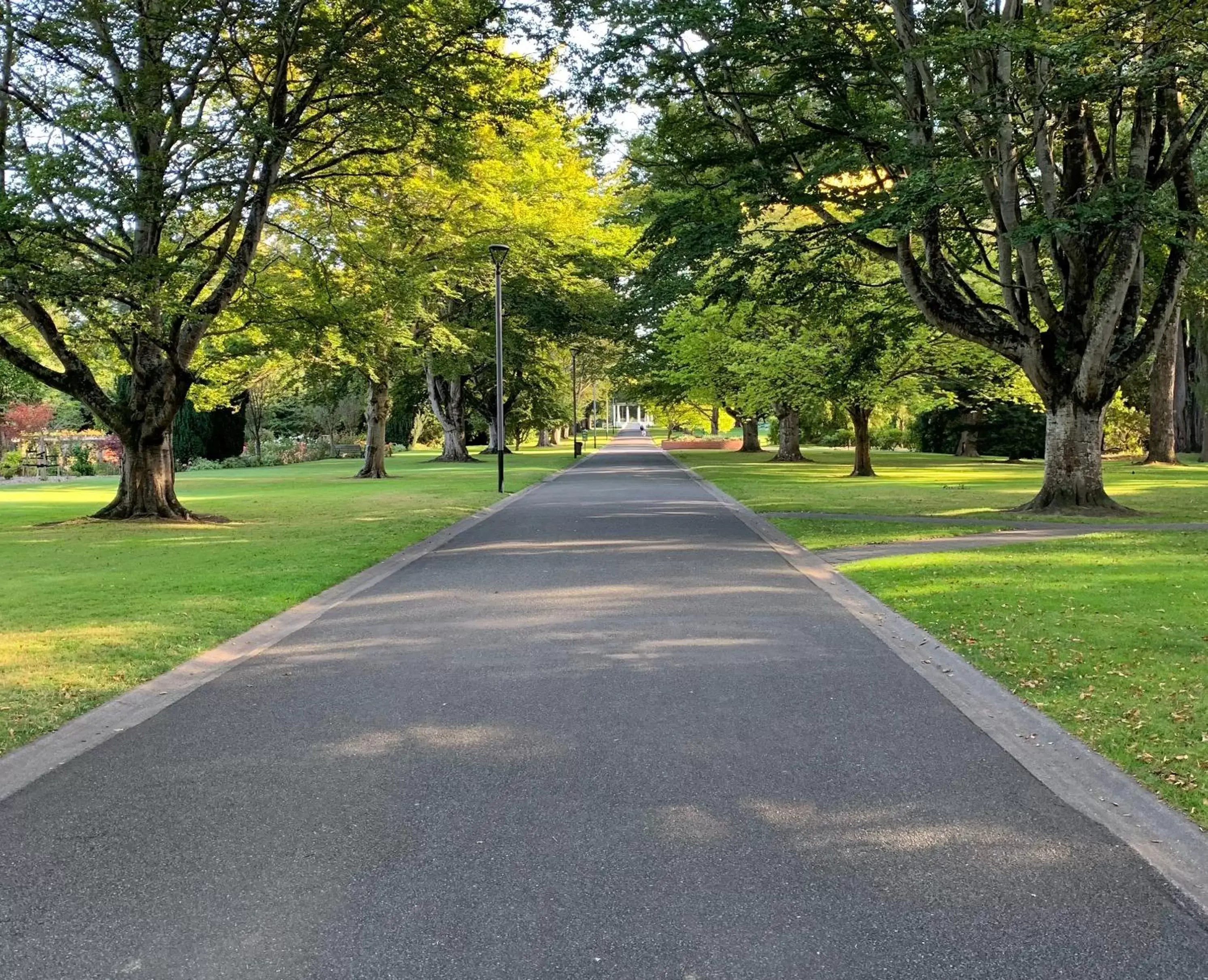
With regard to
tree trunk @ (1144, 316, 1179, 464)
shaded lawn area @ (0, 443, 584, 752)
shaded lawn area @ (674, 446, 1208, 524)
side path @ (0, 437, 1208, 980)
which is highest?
tree trunk @ (1144, 316, 1179, 464)

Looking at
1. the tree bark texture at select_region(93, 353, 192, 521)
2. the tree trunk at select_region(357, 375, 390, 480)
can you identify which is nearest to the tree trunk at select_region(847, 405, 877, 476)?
the tree trunk at select_region(357, 375, 390, 480)

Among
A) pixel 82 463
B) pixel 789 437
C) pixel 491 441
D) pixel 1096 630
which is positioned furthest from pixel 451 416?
pixel 1096 630

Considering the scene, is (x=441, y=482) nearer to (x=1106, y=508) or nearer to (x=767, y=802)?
(x=1106, y=508)

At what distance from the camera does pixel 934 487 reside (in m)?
26.8

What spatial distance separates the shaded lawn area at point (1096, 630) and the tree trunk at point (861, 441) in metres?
18.8

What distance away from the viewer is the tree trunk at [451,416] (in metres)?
48.7

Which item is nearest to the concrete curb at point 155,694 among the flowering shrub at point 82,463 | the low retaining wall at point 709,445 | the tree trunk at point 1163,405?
the tree trunk at point 1163,405

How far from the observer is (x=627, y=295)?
50750 millimetres

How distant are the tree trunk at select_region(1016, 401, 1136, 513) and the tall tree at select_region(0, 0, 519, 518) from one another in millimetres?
12134

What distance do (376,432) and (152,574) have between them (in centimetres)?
2455

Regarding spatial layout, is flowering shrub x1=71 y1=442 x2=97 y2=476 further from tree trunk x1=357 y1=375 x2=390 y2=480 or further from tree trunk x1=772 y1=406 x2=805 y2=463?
tree trunk x1=772 y1=406 x2=805 y2=463

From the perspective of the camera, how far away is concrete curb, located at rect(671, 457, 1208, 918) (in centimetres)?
377

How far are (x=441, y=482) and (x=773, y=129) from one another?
1639 cm

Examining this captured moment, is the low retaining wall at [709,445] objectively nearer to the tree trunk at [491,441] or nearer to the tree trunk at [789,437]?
the tree trunk at [491,441]
